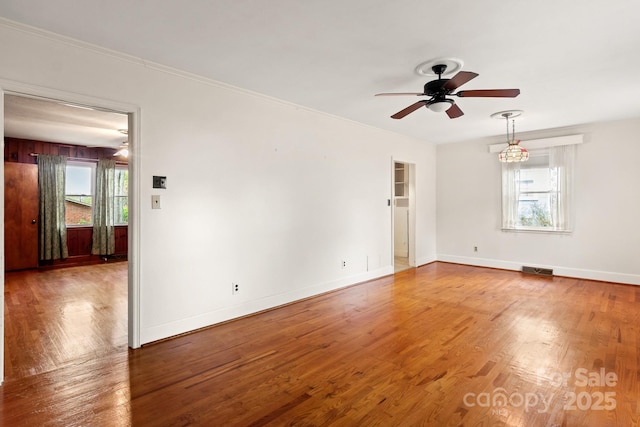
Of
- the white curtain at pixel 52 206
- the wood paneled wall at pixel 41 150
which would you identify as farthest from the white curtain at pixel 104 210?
Answer: the white curtain at pixel 52 206

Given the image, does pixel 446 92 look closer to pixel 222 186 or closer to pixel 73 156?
pixel 222 186

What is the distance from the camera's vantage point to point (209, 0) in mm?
2035

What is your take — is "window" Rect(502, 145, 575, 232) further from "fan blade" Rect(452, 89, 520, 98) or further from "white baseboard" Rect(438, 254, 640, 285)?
"fan blade" Rect(452, 89, 520, 98)

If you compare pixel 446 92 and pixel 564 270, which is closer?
pixel 446 92

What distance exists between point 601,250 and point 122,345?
6833 mm

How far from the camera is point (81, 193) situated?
711 cm

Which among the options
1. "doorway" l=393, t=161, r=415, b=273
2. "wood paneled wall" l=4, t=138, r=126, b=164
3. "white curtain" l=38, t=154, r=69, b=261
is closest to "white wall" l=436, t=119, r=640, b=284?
"doorway" l=393, t=161, r=415, b=273

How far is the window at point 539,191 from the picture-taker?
5.46m

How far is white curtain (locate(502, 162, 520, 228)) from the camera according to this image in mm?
5973

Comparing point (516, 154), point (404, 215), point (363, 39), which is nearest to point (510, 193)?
point (516, 154)

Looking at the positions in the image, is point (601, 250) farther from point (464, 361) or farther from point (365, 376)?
point (365, 376)

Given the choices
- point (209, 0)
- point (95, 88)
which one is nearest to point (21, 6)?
point (95, 88)

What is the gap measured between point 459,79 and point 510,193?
430 centimetres

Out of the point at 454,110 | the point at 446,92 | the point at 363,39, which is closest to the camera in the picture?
the point at 363,39
